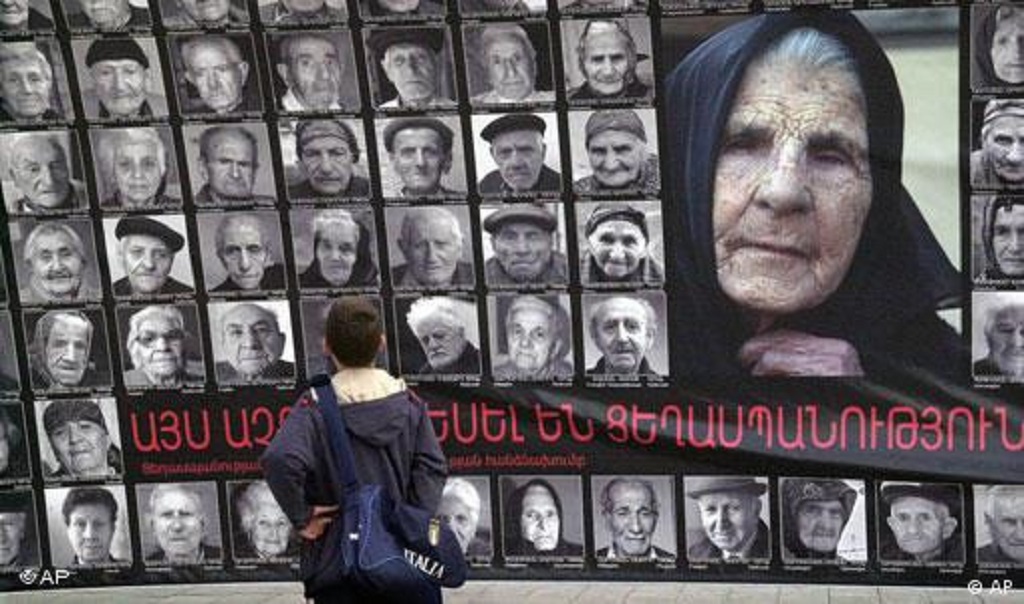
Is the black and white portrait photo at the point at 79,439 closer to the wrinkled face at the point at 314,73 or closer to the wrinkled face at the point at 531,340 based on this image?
the wrinkled face at the point at 314,73

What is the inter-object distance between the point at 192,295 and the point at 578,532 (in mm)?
2320

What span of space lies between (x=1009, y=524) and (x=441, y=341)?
291cm

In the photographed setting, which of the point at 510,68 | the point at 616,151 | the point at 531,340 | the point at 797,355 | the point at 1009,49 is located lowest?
the point at 797,355

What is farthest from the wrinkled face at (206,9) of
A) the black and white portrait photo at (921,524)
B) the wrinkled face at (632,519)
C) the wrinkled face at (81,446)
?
the black and white portrait photo at (921,524)

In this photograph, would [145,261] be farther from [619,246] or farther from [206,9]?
[619,246]

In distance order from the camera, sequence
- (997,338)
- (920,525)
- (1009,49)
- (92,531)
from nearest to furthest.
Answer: (1009,49)
(997,338)
(920,525)
(92,531)

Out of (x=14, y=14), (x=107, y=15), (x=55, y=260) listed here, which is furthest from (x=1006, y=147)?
(x=14, y=14)

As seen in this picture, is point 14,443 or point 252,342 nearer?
point 252,342

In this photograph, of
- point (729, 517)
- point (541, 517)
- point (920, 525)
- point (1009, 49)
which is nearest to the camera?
point (1009, 49)

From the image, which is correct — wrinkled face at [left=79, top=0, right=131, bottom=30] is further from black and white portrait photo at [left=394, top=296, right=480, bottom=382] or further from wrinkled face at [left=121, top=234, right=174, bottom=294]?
black and white portrait photo at [left=394, top=296, right=480, bottom=382]

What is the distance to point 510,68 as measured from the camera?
8.16 m

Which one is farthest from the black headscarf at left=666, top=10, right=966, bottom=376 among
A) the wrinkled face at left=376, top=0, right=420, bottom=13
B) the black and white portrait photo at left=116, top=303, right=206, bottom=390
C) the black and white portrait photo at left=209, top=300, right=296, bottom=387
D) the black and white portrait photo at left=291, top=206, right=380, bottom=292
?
the black and white portrait photo at left=116, top=303, right=206, bottom=390

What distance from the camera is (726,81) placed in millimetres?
8070

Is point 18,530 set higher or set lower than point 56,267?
lower
